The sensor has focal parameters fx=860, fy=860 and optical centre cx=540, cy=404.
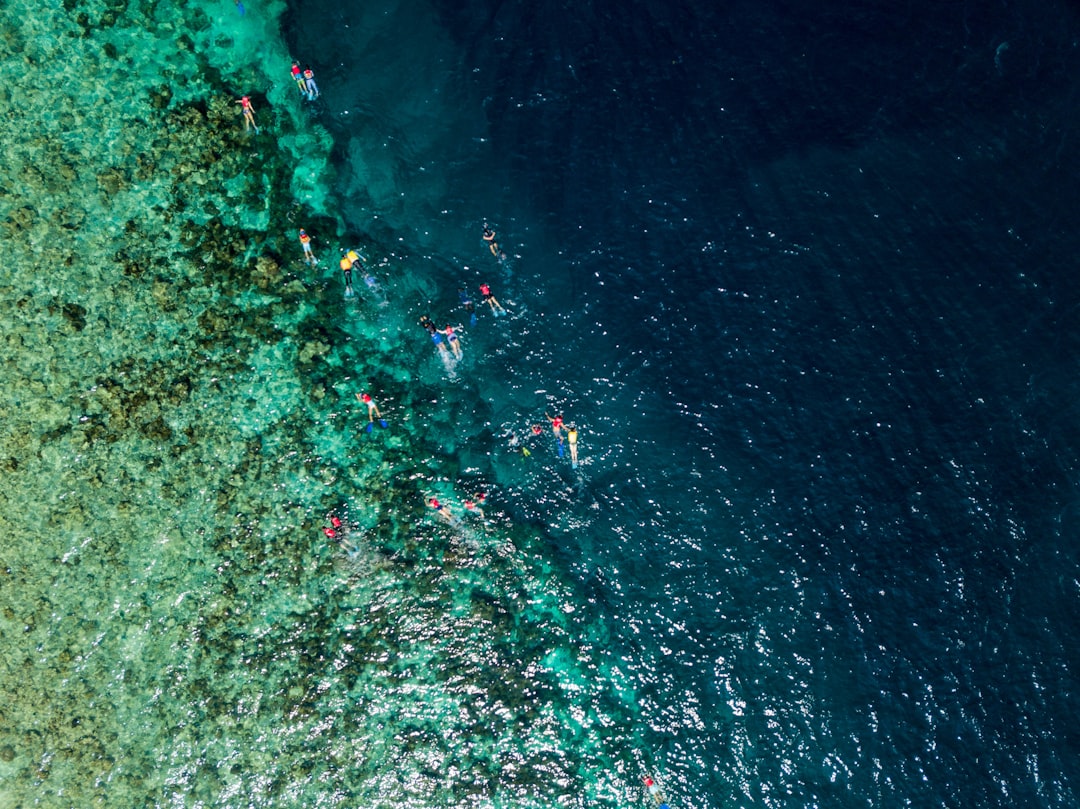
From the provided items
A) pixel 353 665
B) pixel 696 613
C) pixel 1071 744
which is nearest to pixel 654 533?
pixel 696 613

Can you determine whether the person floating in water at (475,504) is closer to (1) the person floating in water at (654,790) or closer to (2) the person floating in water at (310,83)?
(1) the person floating in water at (654,790)

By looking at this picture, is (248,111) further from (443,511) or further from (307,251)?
(443,511)

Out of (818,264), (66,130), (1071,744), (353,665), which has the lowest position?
(1071,744)

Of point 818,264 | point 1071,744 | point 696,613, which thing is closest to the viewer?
point 1071,744

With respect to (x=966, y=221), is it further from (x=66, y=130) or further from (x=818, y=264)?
(x=66, y=130)

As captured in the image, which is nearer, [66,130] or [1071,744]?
[1071,744]

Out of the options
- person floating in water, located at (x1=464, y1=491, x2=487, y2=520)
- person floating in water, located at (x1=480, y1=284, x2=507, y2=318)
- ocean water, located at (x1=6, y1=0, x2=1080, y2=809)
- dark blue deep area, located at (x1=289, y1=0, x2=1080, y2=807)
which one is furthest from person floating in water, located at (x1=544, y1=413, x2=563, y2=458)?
person floating in water, located at (x1=480, y1=284, x2=507, y2=318)

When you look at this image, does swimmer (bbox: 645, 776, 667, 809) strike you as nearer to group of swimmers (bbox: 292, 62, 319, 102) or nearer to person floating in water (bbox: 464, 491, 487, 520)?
person floating in water (bbox: 464, 491, 487, 520)
